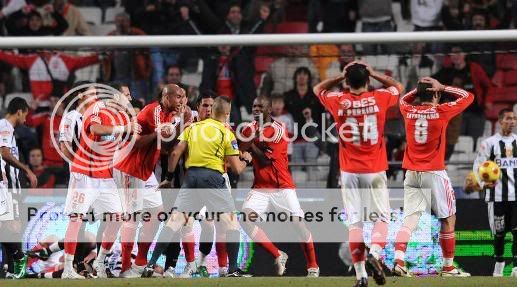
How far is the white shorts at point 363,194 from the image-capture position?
11.2 metres

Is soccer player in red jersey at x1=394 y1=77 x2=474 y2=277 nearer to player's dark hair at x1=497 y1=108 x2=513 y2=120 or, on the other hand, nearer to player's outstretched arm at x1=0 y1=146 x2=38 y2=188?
player's dark hair at x1=497 y1=108 x2=513 y2=120

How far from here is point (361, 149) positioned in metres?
11.2

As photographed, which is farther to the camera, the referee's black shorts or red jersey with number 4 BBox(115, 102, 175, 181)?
red jersey with number 4 BBox(115, 102, 175, 181)

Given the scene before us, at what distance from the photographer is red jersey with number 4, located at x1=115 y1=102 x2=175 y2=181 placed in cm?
1251

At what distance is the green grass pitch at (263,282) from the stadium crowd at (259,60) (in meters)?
2.82

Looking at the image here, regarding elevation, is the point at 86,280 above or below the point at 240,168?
below

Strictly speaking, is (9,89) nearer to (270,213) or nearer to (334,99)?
(270,213)

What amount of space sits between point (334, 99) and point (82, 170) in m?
3.01

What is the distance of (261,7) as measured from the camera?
17.8m

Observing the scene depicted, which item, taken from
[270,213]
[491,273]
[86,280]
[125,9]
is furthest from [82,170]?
[125,9]

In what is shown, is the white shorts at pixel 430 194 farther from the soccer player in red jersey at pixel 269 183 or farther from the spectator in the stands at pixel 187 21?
the spectator in the stands at pixel 187 21

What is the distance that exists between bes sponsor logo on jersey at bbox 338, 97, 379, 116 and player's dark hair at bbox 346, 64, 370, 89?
171mm

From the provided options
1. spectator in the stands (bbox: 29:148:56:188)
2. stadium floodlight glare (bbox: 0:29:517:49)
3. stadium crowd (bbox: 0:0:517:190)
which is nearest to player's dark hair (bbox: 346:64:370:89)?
stadium floodlight glare (bbox: 0:29:517:49)

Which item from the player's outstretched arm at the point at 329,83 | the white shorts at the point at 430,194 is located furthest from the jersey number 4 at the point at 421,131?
the player's outstretched arm at the point at 329,83
